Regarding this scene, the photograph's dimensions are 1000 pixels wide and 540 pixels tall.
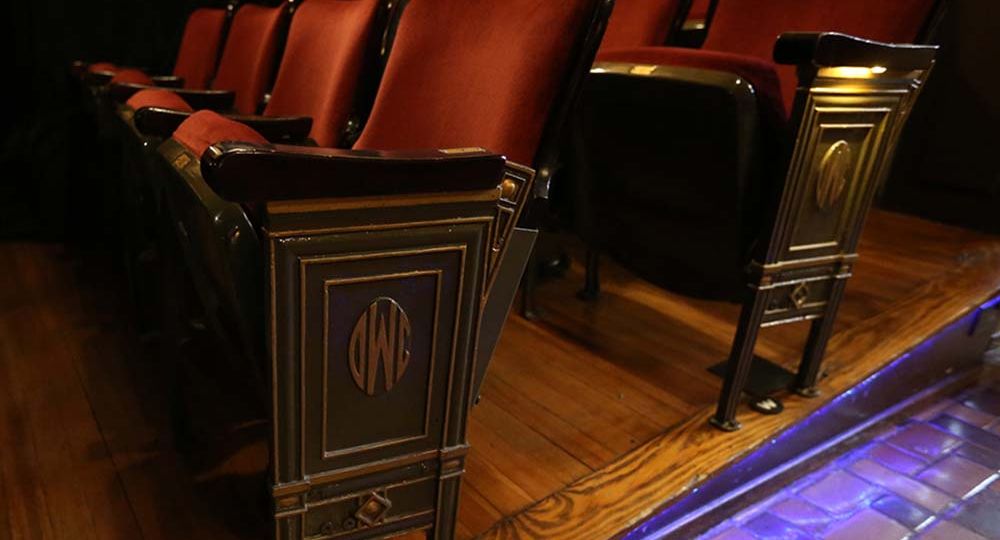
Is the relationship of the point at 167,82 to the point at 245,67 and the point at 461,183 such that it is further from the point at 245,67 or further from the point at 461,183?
the point at 461,183

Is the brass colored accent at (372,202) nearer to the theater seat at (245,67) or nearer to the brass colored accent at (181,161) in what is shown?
the brass colored accent at (181,161)

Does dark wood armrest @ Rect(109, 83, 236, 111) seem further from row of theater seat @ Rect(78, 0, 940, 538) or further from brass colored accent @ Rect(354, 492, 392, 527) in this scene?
brass colored accent @ Rect(354, 492, 392, 527)

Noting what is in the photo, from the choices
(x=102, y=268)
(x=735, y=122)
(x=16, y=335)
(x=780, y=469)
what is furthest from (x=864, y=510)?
(x=102, y=268)

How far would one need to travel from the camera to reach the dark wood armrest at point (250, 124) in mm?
361

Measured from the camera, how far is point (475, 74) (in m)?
0.32

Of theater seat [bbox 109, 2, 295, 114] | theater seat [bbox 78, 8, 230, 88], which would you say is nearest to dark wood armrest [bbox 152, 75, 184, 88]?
theater seat [bbox 109, 2, 295, 114]

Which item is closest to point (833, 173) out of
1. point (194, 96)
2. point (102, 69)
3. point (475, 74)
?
point (475, 74)

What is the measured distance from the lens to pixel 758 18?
0.50 metres

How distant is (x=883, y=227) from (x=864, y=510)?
62 cm

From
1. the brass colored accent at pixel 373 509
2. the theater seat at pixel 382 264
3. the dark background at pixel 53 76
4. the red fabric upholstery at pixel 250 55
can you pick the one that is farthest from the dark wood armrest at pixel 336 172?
the dark background at pixel 53 76

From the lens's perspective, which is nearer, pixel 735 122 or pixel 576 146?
pixel 735 122

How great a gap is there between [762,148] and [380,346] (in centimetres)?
26

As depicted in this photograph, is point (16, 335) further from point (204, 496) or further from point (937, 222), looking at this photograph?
point (937, 222)

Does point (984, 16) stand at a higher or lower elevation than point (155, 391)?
higher
